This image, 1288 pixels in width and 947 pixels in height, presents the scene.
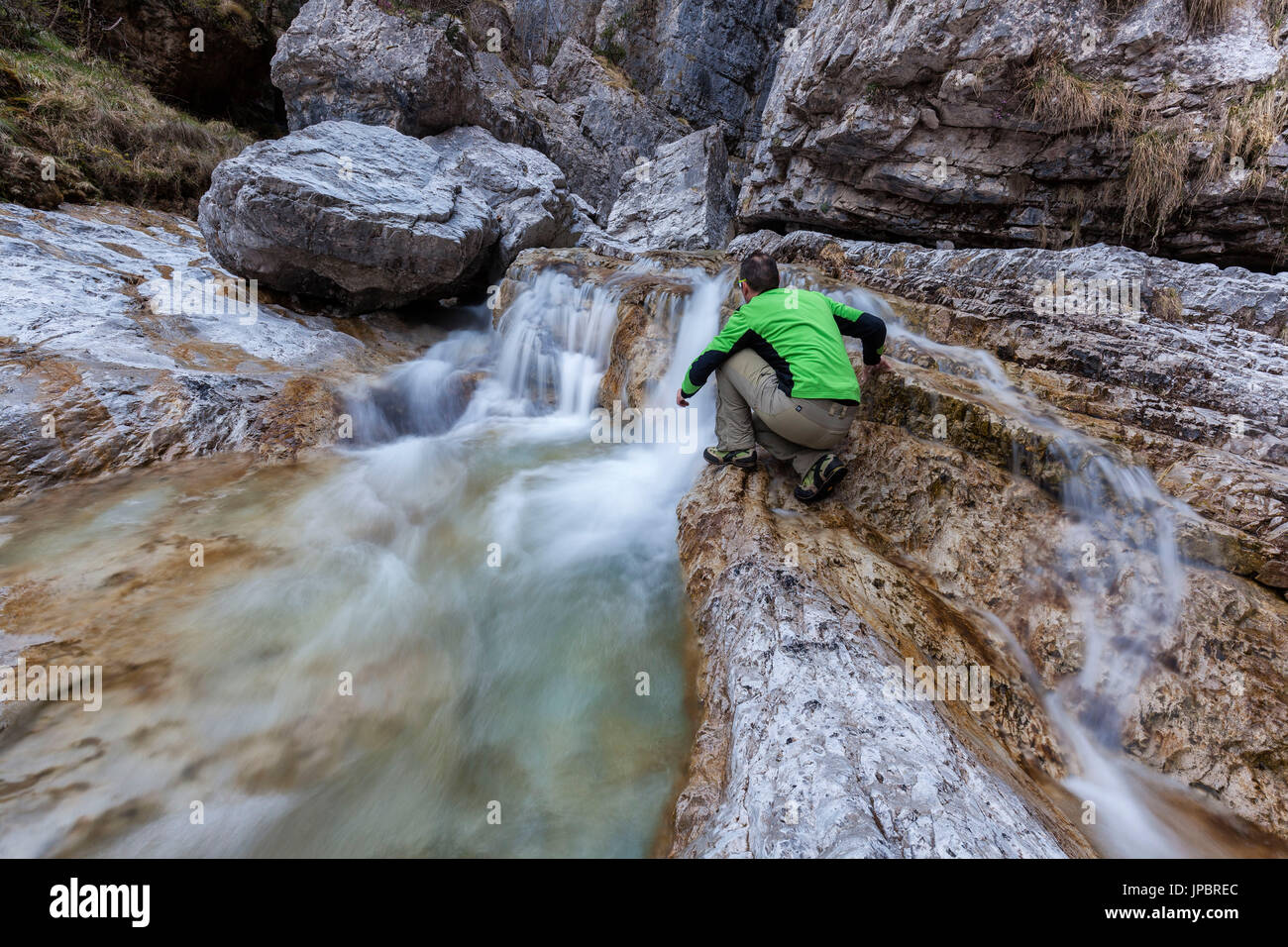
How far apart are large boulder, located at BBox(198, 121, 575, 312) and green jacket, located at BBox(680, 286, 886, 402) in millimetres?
5520

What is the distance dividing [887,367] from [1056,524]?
5.19 ft

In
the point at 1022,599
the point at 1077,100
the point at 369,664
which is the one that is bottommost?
the point at 369,664

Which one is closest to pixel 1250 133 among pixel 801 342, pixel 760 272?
pixel 760 272

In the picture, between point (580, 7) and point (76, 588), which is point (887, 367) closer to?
point (76, 588)

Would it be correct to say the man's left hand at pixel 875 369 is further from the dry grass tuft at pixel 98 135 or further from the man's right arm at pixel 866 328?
the dry grass tuft at pixel 98 135

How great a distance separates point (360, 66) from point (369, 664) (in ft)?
40.6

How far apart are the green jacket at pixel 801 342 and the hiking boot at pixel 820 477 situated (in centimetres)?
45

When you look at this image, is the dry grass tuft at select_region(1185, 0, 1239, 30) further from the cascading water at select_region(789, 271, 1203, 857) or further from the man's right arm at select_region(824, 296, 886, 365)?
the cascading water at select_region(789, 271, 1203, 857)

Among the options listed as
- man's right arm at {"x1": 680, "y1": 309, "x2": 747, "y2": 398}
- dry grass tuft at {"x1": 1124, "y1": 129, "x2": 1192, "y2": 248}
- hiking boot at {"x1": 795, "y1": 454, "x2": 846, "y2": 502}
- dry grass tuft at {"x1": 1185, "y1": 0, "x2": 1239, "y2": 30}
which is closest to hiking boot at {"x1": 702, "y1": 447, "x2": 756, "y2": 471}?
hiking boot at {"x1": 795, "y1": 454, "x2": 846, "y2": 502}

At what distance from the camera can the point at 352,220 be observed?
668 cm

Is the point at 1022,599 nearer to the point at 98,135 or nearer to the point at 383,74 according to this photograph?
the point at 98,135

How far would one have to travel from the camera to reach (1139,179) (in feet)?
20.0

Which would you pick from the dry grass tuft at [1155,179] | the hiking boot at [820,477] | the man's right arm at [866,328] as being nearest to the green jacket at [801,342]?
the man's right arm at [866,328]

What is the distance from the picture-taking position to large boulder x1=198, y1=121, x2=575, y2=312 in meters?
6.38
